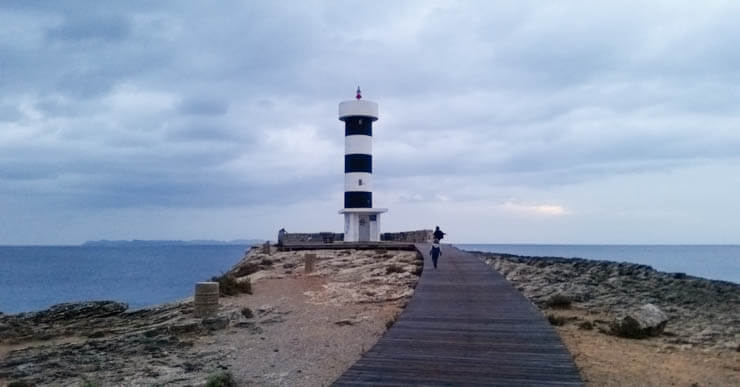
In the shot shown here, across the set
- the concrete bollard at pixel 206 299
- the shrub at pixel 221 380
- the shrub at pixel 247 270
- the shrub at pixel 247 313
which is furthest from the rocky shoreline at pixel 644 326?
the shrub at pixel 247 270

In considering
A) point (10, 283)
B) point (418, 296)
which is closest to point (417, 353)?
point (418, 296)

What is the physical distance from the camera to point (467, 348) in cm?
896

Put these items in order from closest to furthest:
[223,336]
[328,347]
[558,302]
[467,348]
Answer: [467,348]
[328,347]
[223,336]
[558,302]

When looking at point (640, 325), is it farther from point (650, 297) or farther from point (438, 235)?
point (438, 235)

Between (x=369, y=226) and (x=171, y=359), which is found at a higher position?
(x=369, y=226)

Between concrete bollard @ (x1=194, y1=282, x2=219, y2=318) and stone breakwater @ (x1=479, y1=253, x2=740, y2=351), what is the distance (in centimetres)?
786

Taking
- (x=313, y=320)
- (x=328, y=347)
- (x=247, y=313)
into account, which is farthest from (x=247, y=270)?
(x=328, y=347)

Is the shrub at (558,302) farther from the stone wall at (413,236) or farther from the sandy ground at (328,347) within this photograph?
the stone wall at (413,236)

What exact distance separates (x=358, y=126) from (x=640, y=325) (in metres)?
24.0

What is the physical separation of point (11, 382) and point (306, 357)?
447cm

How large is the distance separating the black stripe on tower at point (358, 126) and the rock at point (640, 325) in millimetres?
23273

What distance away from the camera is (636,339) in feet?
39.3

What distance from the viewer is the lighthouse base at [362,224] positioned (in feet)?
113

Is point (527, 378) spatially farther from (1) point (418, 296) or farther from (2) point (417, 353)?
(1) point (418, 296)
